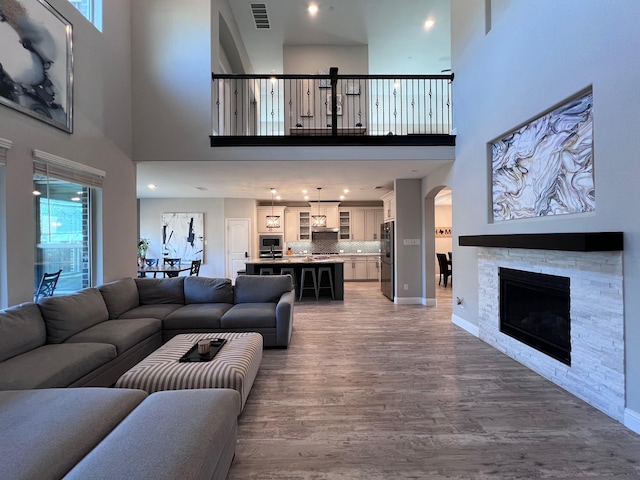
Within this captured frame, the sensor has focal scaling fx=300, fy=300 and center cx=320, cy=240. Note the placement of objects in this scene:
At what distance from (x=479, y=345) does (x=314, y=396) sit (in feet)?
7.83

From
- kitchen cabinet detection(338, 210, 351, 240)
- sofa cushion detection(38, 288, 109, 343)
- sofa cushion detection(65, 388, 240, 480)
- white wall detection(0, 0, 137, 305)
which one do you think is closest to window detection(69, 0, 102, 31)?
white wall detection(0, 0, 137, 305)

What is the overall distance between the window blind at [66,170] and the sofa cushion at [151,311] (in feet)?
5.49

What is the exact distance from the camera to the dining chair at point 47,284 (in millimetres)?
3117

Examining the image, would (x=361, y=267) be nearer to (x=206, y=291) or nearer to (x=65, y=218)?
(x=206, y=291)

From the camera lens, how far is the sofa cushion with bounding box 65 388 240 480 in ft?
3.66

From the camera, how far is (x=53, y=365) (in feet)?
7.11

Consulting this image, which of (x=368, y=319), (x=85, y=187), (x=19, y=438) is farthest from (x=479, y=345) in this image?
(x=85, y=187)

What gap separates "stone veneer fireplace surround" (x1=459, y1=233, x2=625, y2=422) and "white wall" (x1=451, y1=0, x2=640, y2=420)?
81 millimetres

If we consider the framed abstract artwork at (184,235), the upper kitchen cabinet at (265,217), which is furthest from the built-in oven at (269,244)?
the framed abstract artwork at (184,235)

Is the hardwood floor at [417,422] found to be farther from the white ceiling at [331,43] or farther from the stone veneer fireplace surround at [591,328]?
the white ceiling at [331,43]

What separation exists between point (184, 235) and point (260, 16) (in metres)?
5.89

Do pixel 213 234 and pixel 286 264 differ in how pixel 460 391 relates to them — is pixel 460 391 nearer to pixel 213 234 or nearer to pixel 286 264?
pixel 286 264

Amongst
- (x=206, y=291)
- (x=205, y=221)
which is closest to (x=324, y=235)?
(x=205, y=221)

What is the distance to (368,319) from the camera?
16.5ft
